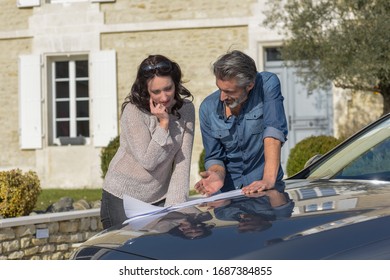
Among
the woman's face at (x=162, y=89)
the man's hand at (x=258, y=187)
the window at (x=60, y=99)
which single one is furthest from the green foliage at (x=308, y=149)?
the man's hand at (x=258, y=187)

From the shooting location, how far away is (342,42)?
14227 millimetres

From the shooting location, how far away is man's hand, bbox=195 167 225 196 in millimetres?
4492

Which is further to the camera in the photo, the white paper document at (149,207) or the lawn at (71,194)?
the lawn at (71,194)

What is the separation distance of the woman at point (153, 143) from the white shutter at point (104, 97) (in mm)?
13596

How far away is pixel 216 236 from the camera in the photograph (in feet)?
10.7

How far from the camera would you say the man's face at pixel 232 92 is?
4371 millimetres

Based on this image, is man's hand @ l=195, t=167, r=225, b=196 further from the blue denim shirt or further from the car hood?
the car hood

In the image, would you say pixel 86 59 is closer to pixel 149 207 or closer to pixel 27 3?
pixel 27 3

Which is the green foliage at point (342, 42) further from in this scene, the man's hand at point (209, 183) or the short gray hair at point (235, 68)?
the short gray hair at point (235, 68)

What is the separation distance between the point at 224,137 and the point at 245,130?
0.12m

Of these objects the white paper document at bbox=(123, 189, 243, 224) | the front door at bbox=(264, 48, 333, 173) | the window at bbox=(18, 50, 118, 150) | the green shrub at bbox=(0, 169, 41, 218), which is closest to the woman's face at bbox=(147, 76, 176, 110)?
the white paper document at bbox=(123, 189, 243, 224)

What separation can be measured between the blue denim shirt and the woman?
0.14 metres

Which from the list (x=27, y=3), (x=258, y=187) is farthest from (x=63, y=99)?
(x=258, y=187)
